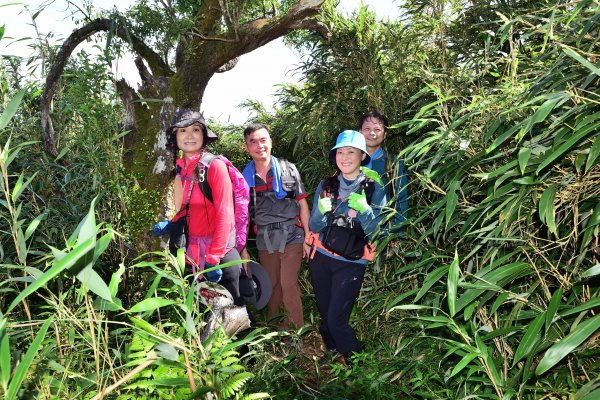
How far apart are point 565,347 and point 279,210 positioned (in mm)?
2801

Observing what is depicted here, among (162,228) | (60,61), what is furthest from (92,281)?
(60,61)

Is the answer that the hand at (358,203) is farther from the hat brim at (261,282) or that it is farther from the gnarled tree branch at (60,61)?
the gnarled tree branch at (60,61)

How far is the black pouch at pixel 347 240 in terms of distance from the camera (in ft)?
11.2

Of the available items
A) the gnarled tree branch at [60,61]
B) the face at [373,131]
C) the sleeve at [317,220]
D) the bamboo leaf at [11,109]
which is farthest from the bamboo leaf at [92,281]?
the gnarled tree branch at [60,61]

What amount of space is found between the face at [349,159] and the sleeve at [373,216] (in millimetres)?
201

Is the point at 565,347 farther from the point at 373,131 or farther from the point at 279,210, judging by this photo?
the point at 279,210

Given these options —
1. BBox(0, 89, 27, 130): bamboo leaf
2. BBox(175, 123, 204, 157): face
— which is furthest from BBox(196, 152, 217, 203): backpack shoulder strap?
BBox(0, 89, 27, 130): bamboo leaf

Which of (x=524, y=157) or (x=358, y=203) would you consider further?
(x=358, y=203)

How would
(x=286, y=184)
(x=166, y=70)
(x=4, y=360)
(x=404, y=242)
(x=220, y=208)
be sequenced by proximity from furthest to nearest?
(x=166, y=70) < (x=286, y=184) < (x=404, y=242) < (x=220, y=208) < (x=4, y=360)

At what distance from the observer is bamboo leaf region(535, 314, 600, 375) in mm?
1406

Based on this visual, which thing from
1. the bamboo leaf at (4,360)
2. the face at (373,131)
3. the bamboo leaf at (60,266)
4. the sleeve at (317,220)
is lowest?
the sleeve at (317,220)

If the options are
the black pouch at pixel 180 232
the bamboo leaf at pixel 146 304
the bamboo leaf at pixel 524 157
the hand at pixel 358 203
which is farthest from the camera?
the black pouch at pixel 180 232

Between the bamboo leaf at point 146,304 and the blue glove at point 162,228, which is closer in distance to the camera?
the bamboo leaf at point 146,304

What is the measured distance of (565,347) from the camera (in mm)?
1419
